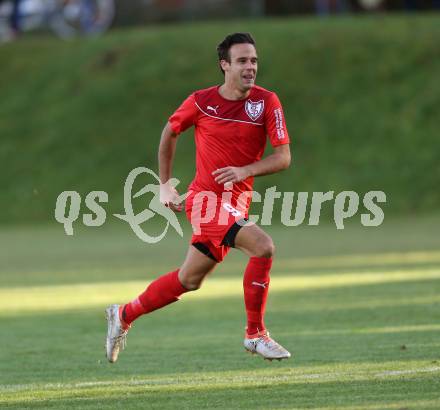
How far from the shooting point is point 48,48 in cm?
4712

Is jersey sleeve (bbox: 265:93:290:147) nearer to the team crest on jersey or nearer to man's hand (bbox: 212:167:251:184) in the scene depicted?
the team crest on jersey

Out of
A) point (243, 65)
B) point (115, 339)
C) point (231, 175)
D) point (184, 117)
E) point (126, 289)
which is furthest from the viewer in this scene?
point (126, 289)

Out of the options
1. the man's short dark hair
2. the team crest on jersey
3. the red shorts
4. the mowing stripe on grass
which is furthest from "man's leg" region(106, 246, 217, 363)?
the mowing stripe on grass

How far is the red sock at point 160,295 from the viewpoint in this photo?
9055mm

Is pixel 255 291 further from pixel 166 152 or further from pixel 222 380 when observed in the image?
pixel 166 152

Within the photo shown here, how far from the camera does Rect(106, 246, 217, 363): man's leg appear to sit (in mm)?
8922

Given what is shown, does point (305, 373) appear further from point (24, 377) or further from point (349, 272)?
point (349, 272)

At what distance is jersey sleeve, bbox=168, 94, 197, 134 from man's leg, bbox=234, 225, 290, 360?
37.3 inches

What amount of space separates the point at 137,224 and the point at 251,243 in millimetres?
27954

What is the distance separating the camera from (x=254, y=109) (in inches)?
350

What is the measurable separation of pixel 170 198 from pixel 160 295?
69cm

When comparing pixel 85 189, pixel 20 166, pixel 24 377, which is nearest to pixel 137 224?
pixel 85 189

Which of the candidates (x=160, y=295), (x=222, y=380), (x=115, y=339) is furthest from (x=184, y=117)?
(x=222, y=380)

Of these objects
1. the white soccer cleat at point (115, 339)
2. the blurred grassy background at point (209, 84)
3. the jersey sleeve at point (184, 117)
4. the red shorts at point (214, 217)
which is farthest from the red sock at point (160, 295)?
the blurred grassy background at point (209, 84)
